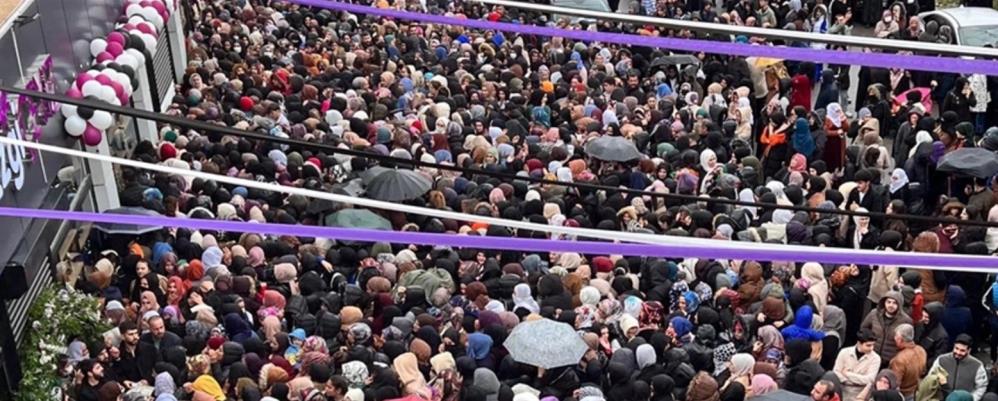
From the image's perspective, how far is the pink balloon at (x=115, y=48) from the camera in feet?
44.6

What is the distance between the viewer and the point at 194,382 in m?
10.2

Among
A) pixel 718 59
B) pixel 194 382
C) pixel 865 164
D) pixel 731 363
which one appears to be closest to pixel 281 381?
pixel 194 382

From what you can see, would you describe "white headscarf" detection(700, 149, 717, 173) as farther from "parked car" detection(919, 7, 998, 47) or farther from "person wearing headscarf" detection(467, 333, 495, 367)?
"parked car" detection(919, 7, 998, 47)

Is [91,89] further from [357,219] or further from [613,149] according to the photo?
[613,149]

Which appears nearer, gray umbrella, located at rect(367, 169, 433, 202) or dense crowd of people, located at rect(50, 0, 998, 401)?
dense crowd of people, located at rect(50, 0, 998, 401)

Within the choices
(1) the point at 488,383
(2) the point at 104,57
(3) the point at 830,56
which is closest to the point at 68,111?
(2) the point at 104,57

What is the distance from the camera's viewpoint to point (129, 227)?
12.1 metres

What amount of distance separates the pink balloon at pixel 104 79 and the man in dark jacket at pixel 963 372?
7.04m

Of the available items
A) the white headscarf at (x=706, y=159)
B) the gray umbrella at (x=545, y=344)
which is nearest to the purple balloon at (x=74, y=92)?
the gray umbrella at (x=545, y=344)

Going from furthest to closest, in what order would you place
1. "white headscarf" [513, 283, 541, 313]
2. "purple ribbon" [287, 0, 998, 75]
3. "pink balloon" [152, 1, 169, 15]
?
1. "pink balloon" [152, 1, 169, 15]
2. "white headscarf" [513, 283, 541, 313]
3. "purple ribbon" [287, 0, 998, 75]

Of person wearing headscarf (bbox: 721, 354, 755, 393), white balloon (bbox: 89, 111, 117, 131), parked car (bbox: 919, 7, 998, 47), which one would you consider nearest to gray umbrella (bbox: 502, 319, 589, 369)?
person wearing headscarf (bbox: 721, 354, 755, 393)

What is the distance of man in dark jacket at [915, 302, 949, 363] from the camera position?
11.0m

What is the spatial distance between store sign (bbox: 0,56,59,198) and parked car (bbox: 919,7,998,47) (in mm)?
10158

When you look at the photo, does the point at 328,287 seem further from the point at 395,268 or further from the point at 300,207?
the point at 300,207
